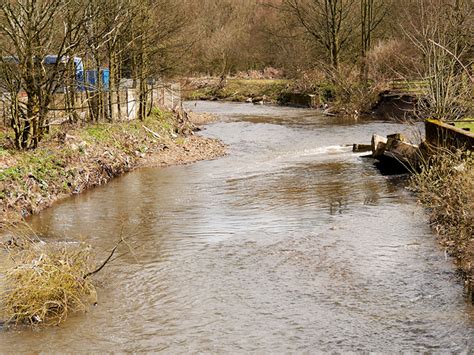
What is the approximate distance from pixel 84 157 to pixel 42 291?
424 inches

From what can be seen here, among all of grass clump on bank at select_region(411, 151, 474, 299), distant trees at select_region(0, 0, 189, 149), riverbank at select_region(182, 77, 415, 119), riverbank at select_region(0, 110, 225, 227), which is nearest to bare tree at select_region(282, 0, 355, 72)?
riverbank at select_region(182, 77, 415, 119)

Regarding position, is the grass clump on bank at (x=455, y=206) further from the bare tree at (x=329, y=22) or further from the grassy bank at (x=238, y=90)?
the grassy bank at (x=238, y=90)

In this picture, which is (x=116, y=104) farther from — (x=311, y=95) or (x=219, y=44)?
(x=219, y=44)

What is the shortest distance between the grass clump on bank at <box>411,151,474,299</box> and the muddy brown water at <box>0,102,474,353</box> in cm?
28

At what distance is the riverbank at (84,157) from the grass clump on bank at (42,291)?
6.00ft

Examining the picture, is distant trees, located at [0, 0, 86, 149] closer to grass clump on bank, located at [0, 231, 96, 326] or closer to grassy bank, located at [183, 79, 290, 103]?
grass clump on bank, located at [0, 231, 96, 326]

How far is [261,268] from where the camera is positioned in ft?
36.1

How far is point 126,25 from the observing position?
24391mm

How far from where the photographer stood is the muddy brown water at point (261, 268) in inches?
327

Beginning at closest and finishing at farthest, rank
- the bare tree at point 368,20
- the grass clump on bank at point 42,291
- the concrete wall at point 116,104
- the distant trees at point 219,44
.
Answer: the grass clump on bank at point 42,291, the distant trees at point 219,44, the concrete wall at point 116,104, the bare tree at point 368,20

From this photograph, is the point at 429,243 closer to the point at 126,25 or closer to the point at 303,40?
the point at 126,25

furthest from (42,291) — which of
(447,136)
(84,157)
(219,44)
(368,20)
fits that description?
(219,44)

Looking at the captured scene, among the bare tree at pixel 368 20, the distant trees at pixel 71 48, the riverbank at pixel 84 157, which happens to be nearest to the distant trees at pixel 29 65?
the distant trees at pixel 71 48

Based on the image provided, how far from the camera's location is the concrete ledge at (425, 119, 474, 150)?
13.9 meters
